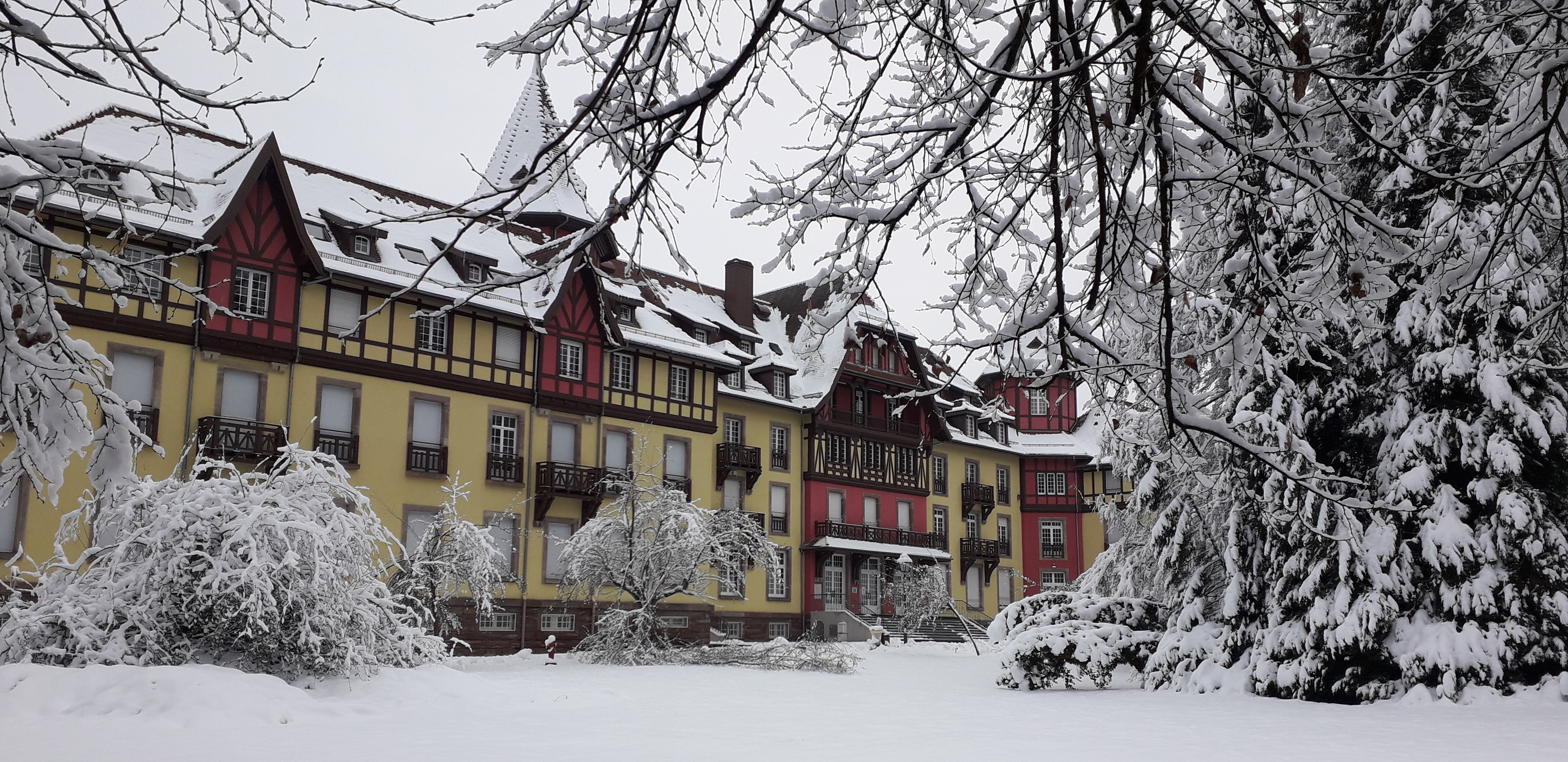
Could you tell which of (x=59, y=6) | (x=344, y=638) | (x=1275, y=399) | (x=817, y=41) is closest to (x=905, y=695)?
(x=1275, y=399)

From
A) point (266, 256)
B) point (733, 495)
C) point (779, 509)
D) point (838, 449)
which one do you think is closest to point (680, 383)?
point (733, 495)

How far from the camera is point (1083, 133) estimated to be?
4.58 m

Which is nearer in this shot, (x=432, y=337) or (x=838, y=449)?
(x=432, y=337)

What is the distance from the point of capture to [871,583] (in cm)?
4134

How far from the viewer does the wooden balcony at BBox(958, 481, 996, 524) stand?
4600cm

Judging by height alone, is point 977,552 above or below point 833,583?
above

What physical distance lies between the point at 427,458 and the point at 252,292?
5.61 m

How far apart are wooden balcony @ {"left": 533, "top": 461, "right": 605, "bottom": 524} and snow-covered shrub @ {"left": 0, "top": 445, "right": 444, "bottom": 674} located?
16.3 metres

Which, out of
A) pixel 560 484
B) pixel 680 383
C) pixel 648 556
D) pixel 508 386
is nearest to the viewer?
pixel 648 556

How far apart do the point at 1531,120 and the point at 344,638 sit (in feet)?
37.3

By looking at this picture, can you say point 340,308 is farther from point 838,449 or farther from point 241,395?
point 838,449

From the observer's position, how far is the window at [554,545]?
29375 mm

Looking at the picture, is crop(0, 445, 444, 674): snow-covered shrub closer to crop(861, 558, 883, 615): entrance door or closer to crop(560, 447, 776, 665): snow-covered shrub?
crop(560, 447, 776, 665): snow-covered shrub

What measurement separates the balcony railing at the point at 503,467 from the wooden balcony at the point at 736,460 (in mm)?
7777
